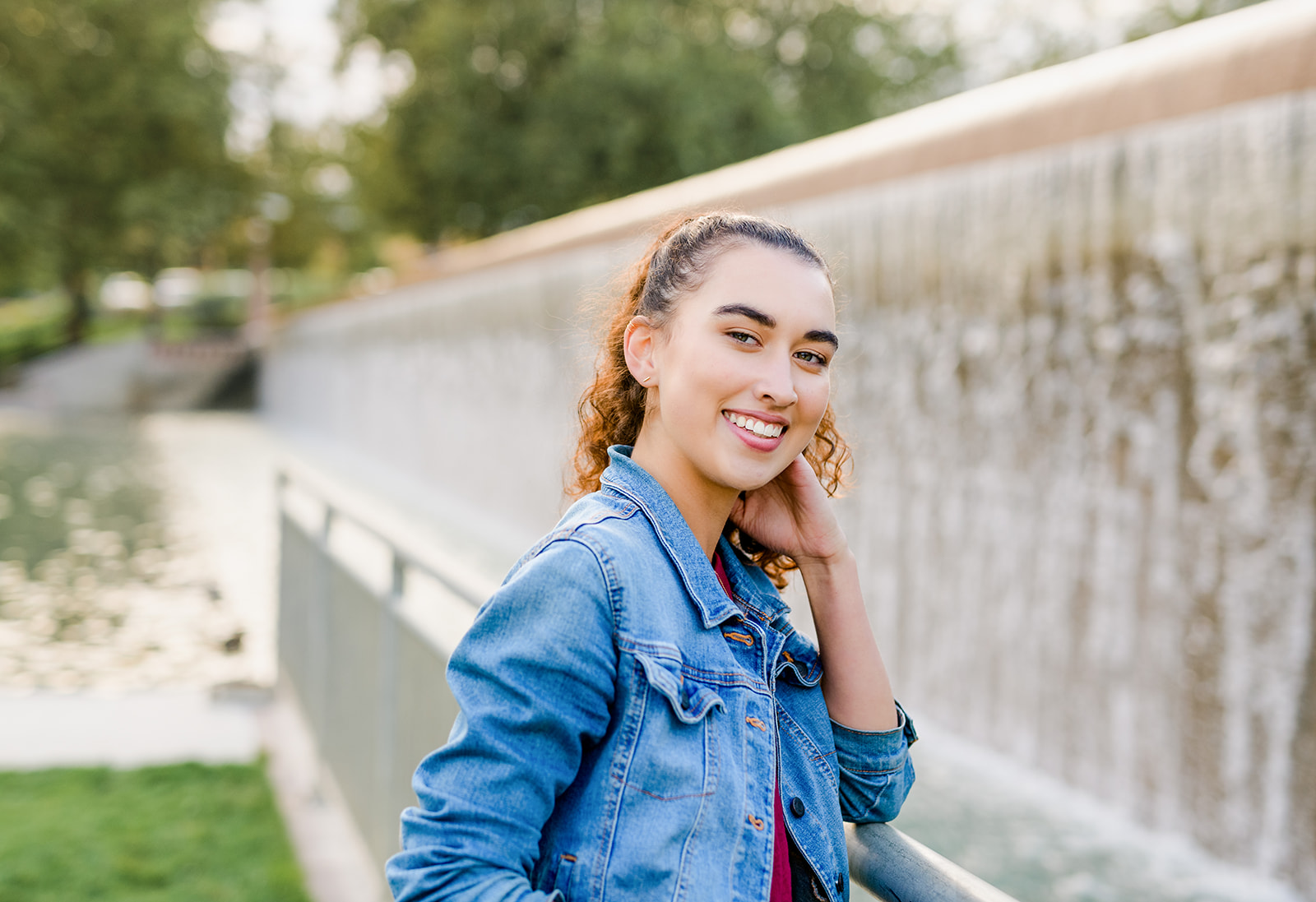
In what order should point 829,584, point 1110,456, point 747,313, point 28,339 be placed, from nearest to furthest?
point 747,313
point 829,584
point 1110,456
point 28,339

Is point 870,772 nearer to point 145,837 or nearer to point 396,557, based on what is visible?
point 396,557

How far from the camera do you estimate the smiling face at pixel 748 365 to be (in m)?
1.38

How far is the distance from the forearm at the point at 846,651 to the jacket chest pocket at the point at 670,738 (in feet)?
1.05

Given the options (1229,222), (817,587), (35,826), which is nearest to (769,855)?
(817,587)

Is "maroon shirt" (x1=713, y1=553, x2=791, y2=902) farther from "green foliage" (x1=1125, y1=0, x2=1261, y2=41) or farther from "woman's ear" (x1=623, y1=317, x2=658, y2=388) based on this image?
"green foliage" (x1=1125, y1=0, x2=1261, y2=41)

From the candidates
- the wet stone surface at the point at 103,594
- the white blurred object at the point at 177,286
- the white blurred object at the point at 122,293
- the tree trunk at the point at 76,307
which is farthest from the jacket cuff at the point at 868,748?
the white blurred object at the point at 122,293

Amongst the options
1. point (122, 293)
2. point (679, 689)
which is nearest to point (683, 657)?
point (679, 689)

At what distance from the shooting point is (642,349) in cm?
149

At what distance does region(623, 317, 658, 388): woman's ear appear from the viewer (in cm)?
147

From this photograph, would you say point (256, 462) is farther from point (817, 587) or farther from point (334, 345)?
point (817, 587)

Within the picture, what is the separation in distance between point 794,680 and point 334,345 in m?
21.8

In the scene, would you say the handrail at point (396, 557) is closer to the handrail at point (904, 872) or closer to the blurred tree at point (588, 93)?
the handrail at point (904, 872)

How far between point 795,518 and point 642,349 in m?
0.33

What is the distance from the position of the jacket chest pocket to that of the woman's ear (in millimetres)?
383
